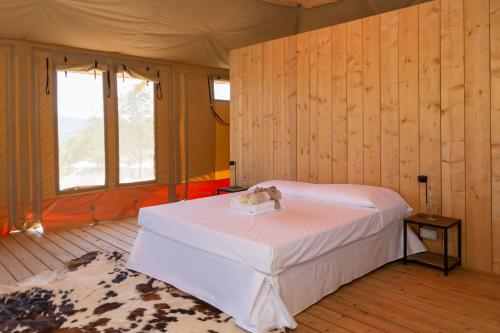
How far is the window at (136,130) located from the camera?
Answer: 17.5ft

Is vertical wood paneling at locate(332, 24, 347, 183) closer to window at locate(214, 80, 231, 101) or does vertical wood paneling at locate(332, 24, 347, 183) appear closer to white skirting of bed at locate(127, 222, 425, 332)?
white skirting of bed at locate(127, 222, 425, 332)

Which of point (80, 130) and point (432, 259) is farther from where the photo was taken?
point (80, 130)

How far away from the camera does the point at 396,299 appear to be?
2570mm

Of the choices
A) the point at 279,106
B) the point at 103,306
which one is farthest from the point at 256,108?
the point at 103,306

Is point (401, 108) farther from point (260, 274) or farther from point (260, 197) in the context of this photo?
point (260, 274)

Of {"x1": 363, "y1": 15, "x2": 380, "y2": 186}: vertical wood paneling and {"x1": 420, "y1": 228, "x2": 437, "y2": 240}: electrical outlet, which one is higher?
{"x1": 363, "y1": 15, "x2": 380, "y2": 186}: vertical wood paneling

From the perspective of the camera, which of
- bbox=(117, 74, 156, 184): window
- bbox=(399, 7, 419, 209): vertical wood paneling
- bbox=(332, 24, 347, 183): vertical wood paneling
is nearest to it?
bbox=(399, 7, 419, 209): vertical wood paneling

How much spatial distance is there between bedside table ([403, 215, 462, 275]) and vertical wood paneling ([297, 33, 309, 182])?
1366 mm

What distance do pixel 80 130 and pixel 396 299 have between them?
164 inches

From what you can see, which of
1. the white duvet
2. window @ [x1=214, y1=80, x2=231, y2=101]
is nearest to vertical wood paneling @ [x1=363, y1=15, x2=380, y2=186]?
the white duvet

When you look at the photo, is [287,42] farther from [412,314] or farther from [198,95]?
[412,314]

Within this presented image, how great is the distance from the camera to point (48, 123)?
183 inches

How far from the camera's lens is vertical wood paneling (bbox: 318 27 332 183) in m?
3.97

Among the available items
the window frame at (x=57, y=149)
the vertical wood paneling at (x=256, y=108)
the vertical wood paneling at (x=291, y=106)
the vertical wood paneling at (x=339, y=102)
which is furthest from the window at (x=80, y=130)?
the vertical wood paneling at (x=339, y=102)
